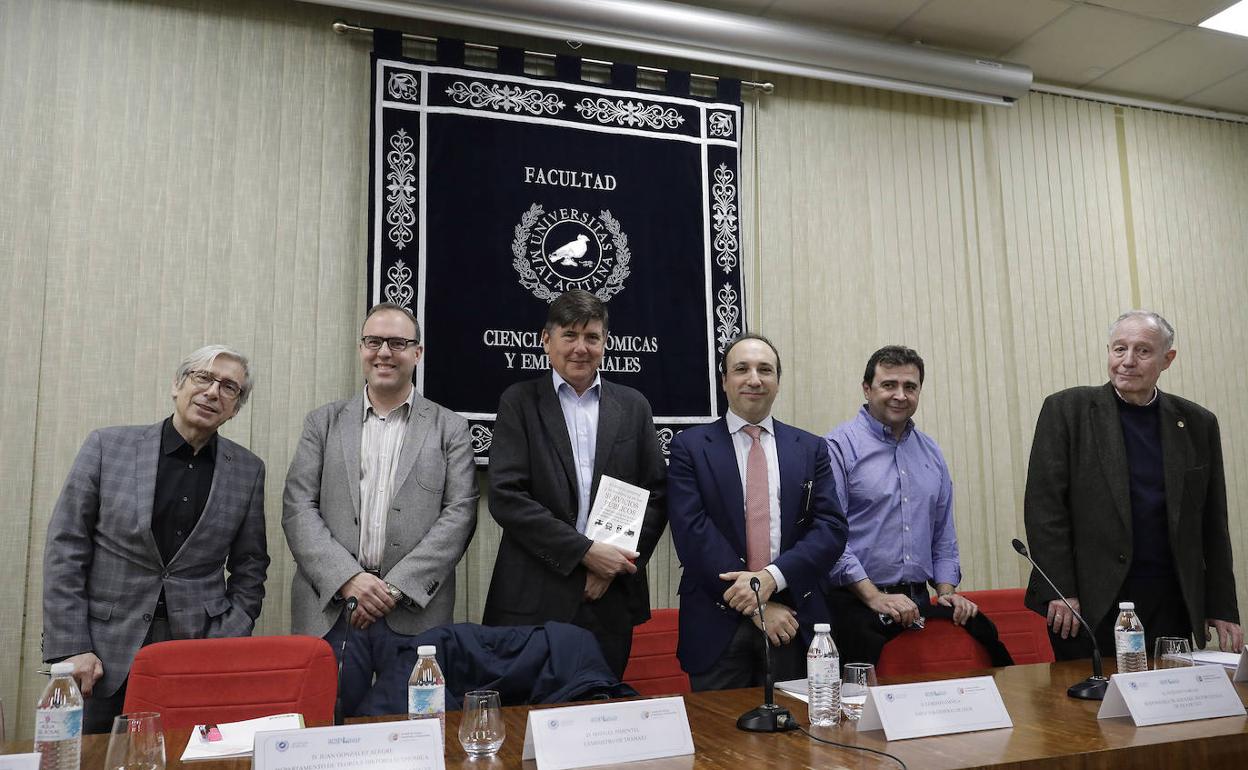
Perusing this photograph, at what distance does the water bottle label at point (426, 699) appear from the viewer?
179 cm

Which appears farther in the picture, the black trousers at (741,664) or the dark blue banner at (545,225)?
the dark blue banner at (545,225)

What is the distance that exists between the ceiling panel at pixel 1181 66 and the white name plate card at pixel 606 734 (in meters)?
4.69

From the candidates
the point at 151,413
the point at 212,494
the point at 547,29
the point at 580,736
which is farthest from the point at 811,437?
the point at 151,413

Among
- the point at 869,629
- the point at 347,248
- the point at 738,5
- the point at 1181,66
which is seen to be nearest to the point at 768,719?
the point at 869,629

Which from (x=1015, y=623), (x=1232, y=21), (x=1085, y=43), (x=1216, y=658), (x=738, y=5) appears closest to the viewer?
(x=1216, y=658)

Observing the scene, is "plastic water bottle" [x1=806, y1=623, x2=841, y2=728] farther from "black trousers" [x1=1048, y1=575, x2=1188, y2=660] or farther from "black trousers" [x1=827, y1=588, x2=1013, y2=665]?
"black trousers" [x1=1048, y1=575, x2=1188, y2=660]

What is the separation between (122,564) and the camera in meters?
2.67

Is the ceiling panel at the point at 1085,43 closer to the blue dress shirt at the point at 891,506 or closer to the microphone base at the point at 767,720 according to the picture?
the blue dress shirt at the point at 891,506

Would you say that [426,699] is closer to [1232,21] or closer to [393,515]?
[393,515]

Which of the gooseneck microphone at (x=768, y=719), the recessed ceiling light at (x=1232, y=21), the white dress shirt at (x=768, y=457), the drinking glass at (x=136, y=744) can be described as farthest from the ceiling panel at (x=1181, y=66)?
the drinking glass at (x=136, y=744)

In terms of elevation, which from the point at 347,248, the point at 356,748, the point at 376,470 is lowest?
the point at 356,748

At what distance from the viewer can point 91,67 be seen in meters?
3.59

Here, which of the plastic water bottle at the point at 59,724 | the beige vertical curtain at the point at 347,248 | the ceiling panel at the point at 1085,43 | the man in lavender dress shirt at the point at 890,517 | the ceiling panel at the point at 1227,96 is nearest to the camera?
the plastic water bottle at the point at 59,724

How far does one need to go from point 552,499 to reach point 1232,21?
13.9 ft
